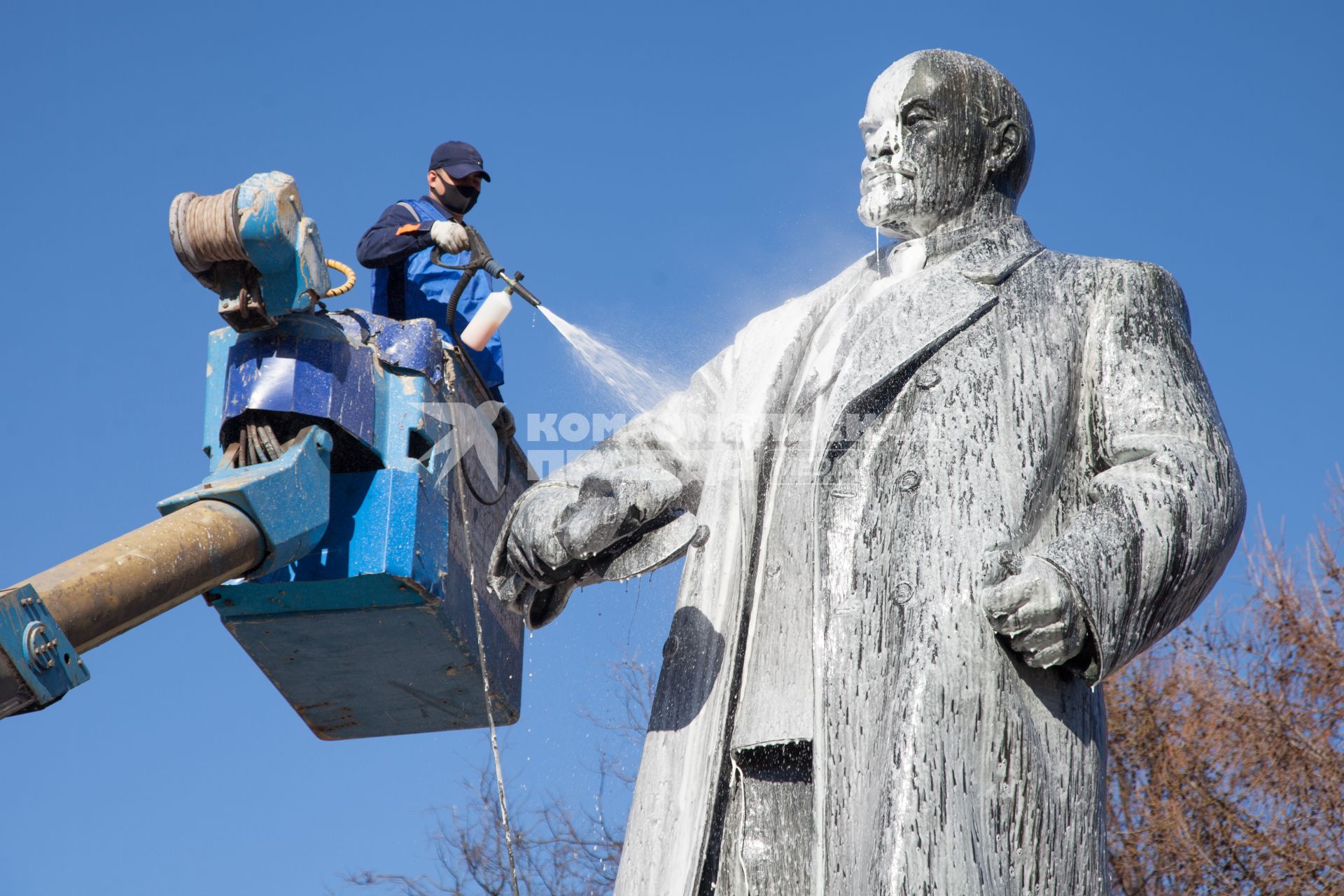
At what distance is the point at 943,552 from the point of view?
11.4 feet

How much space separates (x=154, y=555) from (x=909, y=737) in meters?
2.96

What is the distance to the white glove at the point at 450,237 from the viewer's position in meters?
8.13

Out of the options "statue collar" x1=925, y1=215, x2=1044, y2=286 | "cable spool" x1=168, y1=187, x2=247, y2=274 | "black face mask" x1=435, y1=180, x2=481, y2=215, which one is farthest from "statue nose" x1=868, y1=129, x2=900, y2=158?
"black face mask" x1=435, y1=180, x2=481, y2=215

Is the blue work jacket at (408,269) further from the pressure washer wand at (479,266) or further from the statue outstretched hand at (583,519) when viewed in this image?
the statue outstretched hand at (583,519)

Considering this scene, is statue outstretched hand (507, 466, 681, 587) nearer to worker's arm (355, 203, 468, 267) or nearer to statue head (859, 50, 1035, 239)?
statue head (859, 50, 1035, 239)

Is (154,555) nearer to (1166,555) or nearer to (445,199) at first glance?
(1166,555)

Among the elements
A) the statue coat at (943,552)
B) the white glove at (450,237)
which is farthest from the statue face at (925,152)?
the white glove at (450,237)

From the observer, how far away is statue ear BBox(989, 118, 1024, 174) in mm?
4004

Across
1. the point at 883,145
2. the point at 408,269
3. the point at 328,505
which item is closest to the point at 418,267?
the point at 408,269

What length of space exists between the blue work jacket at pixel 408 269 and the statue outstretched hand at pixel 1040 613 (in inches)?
197

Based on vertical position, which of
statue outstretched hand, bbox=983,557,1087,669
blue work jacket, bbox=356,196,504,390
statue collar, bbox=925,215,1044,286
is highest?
blue work jacket, bbox=356,196,504,390

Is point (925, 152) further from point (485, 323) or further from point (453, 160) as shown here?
point (453, 160)

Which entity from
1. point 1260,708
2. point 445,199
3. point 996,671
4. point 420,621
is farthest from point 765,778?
point 1260,708

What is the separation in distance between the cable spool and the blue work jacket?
185 cm
